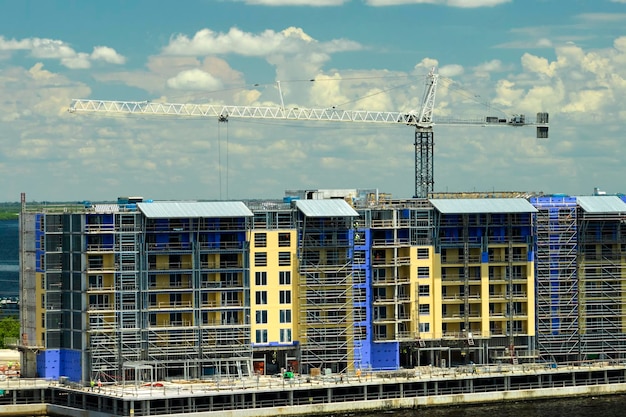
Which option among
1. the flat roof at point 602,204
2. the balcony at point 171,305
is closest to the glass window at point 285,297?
the balcony at point 171,305

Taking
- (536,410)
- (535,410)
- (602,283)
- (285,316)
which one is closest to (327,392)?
(285,316)

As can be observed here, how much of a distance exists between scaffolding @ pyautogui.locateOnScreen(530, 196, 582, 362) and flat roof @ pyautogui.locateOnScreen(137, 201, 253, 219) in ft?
125

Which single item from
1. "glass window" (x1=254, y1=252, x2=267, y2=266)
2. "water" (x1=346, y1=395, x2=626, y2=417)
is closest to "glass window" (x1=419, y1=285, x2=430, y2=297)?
"water" (x1=346, y1=395, x2=626, y2=417)

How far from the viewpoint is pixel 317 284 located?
175 meters

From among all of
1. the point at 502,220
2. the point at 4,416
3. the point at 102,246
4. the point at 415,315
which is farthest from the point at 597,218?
the point at 4,416

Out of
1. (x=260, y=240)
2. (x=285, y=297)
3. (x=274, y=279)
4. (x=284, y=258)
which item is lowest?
(x=285, y=297)

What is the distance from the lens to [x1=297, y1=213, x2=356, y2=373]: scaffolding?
174 m

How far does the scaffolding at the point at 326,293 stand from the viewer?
174 m

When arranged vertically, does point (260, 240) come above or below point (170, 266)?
above

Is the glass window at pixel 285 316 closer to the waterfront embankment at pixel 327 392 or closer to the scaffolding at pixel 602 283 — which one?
the waterfront embankment at pixel 327 392

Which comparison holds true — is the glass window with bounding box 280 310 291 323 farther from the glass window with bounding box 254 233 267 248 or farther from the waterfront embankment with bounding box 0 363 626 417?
the glass window with bounding box 254 233 267 248

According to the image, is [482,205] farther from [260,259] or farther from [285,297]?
[260,259]

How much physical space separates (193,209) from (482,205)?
3639 centimetres

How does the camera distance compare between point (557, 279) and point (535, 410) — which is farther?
point (557, 279)
